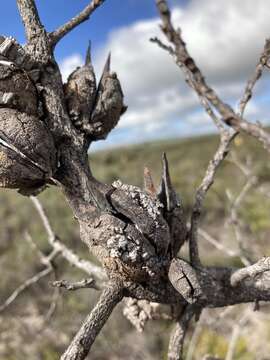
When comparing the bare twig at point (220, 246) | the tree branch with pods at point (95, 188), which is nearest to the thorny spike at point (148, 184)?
the tree branch with pods at point (95, 188)

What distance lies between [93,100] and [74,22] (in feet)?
0.77

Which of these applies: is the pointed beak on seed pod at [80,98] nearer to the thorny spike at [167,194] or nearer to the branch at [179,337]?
the thorny spike at [167,194]

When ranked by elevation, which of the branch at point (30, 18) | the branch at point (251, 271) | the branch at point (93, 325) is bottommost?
the branch at point (93, 325)

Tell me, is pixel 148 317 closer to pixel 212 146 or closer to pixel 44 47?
pixel 44 47

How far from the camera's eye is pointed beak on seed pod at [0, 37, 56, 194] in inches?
48.3

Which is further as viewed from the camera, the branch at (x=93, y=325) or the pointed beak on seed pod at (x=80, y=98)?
the pointed beak on seed pod at (x=80, y=98)

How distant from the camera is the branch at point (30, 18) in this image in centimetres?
132

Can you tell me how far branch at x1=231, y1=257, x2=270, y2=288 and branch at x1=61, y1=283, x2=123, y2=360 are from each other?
0.37 m

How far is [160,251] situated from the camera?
136cm

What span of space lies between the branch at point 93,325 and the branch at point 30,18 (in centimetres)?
76

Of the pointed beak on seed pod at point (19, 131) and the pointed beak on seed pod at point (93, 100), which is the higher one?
the pointed beak on seed pod at point (93, 100)

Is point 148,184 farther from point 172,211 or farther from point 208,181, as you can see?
point 208,181

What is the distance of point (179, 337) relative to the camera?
146 cm

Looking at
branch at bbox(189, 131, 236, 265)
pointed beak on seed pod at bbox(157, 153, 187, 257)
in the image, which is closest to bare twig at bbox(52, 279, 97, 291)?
pointed beak on seed pod at bbox(157, 153, 187, 257)
